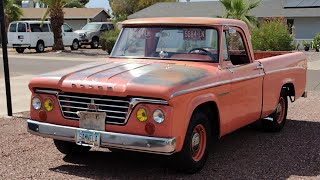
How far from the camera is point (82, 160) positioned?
6215 mm

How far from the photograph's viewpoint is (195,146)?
5.62m

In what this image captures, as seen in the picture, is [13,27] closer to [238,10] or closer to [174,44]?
[238,10]

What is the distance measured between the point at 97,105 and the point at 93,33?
2979 cm

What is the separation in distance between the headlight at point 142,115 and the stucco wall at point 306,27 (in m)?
33.9

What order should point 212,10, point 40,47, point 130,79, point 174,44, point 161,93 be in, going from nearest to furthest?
point 161,93, point 130,79, point 174,44, point 40,47, point 212,10

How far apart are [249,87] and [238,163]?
1.12 metres

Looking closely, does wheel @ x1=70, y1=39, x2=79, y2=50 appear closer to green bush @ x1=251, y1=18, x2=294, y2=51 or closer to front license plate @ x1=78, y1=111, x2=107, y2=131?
green bush @ x1=251, y1=18, x2=294, y2=51

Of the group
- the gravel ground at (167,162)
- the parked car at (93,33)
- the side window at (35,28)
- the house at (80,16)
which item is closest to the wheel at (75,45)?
the parked car at (93,33)

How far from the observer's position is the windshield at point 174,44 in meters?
6.23

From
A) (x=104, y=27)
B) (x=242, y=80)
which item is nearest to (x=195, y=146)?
(x=242, y=80)

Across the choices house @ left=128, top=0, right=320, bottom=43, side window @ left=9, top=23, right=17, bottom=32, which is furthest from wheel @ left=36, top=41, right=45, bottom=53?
house @ left=128, top=0, right=320, bottom=43

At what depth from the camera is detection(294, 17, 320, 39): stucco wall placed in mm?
36875

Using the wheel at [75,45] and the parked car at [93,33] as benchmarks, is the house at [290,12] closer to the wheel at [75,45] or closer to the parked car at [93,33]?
the parked car at [93,33]

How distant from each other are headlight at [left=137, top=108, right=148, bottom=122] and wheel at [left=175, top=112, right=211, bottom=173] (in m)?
0.54
